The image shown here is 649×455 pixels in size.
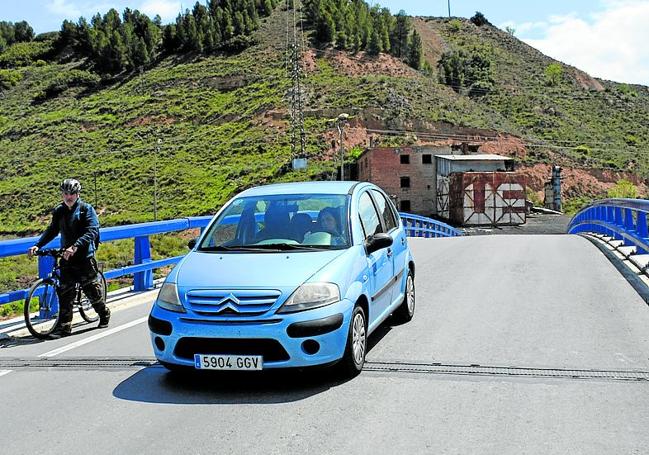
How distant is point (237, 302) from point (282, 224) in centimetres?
152

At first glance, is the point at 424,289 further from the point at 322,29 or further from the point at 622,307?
the point at 322,29

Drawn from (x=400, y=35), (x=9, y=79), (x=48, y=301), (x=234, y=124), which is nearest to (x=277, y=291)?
(x=48, y=301)

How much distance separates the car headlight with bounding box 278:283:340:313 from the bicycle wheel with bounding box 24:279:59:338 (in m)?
3.84

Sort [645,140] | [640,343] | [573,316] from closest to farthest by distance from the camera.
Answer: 1. [640,343]
2. [573,316]
3. [645,140]

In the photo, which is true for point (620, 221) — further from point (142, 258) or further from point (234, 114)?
point (234, 114)

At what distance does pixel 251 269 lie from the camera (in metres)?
5.82

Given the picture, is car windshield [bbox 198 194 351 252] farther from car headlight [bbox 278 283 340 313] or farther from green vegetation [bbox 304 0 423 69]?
green vegetation [bbox 304 0 423 69]

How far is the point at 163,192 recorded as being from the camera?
7656 cm

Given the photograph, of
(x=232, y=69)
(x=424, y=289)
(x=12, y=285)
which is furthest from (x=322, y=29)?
(x=424, y=289)

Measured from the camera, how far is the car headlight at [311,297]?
5516 millimetres

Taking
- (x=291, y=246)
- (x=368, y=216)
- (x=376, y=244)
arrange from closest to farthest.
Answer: (x=291, y=246) < (x=376, y=244) < (x=368, y=216)

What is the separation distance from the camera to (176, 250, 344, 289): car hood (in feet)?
18.5

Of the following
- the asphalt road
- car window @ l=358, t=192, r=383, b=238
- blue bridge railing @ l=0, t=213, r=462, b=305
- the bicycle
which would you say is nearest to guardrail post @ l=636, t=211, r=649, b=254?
the asphalt road

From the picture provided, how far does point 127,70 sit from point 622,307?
14110 centimetres
